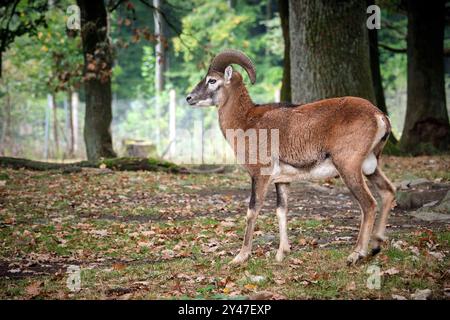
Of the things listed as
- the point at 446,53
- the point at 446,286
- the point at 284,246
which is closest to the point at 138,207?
the point at 284,246

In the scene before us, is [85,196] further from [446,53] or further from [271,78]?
[271,78]

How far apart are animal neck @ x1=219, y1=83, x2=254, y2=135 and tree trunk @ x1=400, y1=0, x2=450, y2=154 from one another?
1172 cm

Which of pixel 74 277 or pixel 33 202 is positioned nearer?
pixel 74 277

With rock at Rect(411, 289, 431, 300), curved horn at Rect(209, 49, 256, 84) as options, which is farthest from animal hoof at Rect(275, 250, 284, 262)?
curved horn at Rect(209, 49, 256, 84)

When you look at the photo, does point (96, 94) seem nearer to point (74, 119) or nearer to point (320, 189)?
point (320, 189)

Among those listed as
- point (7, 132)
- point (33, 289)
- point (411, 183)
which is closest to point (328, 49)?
point (411, 183)

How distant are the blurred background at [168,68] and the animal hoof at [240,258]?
8.15 metres

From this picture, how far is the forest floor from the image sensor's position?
283 inches

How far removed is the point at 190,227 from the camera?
1084 centimetres

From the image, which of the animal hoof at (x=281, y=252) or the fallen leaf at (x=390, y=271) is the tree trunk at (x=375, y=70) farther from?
the fallen leaf at (x=390, y=271)

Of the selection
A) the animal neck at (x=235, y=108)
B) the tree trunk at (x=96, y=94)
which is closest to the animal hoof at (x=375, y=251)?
the animal neck at (x=235, y=108)

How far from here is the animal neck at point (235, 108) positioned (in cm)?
921

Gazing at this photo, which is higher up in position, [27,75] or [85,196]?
[27,75]

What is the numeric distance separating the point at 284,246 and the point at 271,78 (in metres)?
31.0
